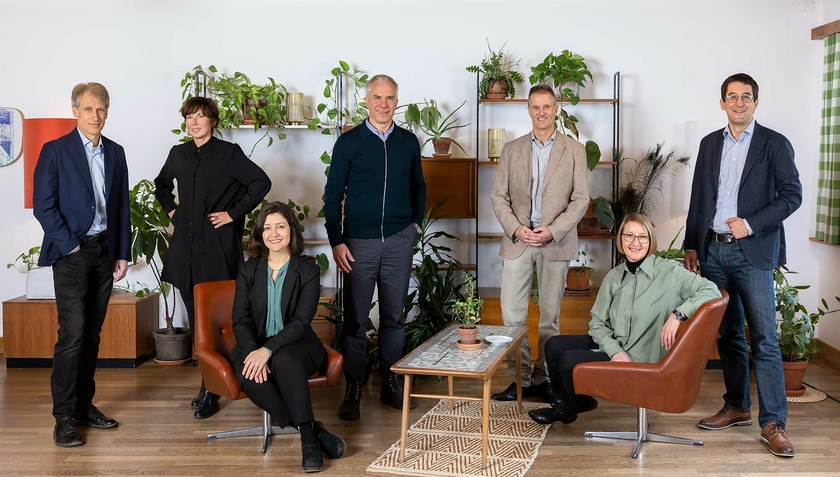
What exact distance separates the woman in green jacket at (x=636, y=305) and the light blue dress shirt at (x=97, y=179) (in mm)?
2303

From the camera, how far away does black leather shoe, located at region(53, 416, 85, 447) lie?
3725 millimetres

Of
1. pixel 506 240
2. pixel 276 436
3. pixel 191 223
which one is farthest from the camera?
pixel 506 240

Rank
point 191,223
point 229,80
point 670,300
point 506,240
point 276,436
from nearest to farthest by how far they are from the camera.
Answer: point 670,300 → point 276,436 → point 191,223 → point 506,240 → point 229,80

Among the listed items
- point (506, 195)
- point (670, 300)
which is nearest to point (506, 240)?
point (506, 195)

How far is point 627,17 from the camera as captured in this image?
5.67 m

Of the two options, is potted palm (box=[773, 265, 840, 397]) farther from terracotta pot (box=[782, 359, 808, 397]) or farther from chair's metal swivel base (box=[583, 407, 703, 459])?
chair's metal swivel base (box=[583, 407, 703, 459])

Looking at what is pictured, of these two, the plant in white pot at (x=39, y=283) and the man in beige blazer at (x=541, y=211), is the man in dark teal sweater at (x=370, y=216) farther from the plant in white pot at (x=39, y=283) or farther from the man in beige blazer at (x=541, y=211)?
the plant in white pot at (x=39, y=283)

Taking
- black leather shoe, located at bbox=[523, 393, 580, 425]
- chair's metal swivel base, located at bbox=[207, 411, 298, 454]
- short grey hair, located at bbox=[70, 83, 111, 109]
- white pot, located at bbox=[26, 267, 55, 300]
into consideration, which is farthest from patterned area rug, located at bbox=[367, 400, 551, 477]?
white pot, located at bbox=[26, 267, 55, 300]

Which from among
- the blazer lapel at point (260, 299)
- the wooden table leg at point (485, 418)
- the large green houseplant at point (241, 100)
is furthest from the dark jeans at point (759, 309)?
the large green houseplant at point (241, 100)

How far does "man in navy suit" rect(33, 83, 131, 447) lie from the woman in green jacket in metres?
2.29

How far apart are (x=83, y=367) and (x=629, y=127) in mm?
3913

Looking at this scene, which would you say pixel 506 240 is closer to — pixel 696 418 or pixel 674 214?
pixel 696 418

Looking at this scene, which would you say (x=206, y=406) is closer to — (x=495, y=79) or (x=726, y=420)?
(x=726, y=420)

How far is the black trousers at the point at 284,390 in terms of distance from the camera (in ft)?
11.2
